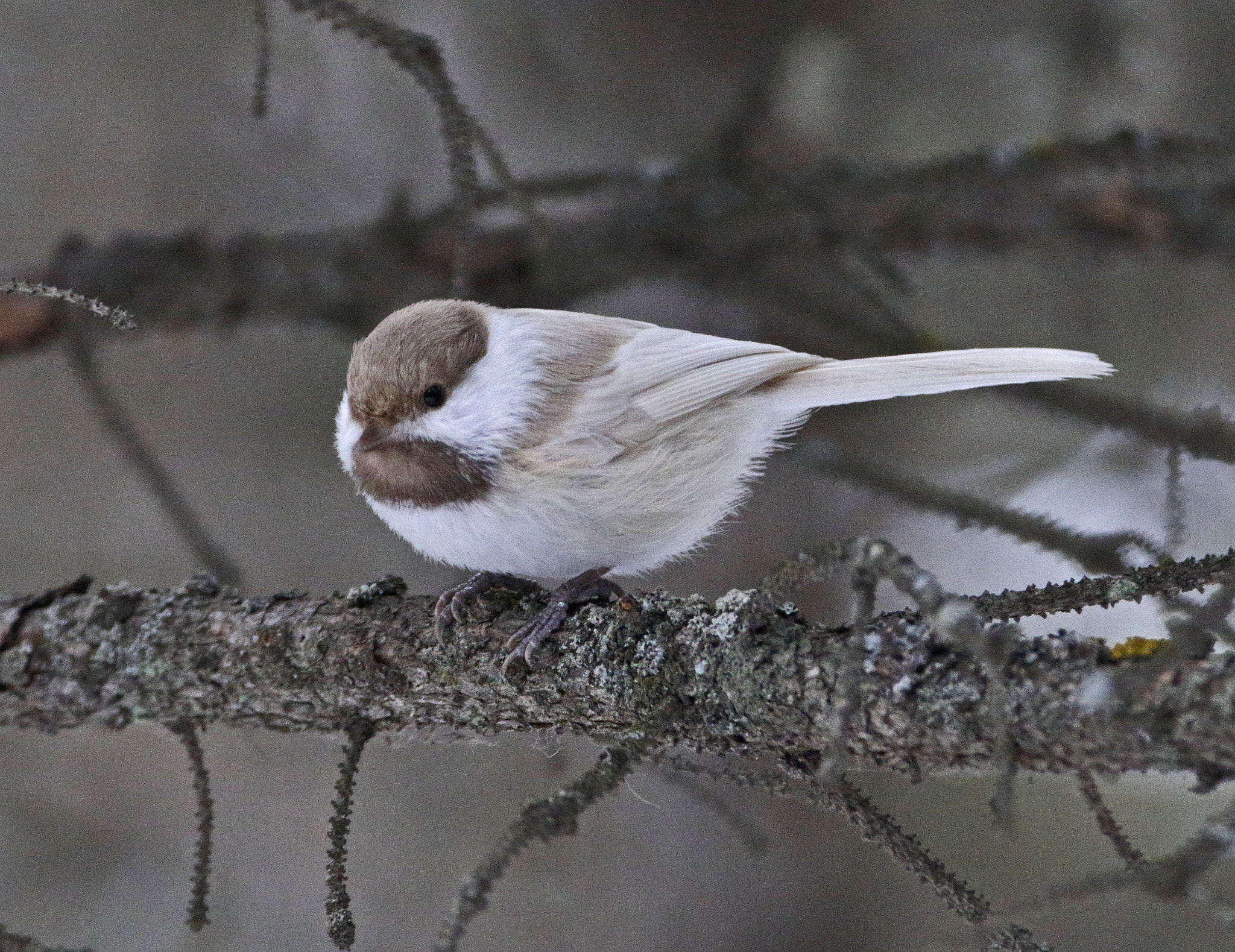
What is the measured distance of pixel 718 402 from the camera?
285 cm

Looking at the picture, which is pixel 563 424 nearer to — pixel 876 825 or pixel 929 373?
pixel 929 373

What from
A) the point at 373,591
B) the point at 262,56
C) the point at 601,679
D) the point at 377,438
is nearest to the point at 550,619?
the point at 601,679

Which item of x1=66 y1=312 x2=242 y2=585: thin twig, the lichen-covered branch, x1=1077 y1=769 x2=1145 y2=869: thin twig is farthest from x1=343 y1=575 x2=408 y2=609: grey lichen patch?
x1=1077 y1=769 x2=1145 y2=869: thin twig

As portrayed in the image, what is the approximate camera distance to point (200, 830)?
209cm

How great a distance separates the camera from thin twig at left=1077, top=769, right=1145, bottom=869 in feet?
5.45

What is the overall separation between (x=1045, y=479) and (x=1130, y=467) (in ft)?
1.20

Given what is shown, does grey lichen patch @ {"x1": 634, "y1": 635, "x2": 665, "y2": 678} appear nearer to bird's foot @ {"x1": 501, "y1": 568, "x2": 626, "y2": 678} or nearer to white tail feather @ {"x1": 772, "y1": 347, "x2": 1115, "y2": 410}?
bird's foot @ {"x1": 501, "y1": 568, "x2": 626, "y2": 678}

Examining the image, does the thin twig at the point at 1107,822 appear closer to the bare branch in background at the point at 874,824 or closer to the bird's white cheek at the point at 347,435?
the bare branch in background at the point at 874,824

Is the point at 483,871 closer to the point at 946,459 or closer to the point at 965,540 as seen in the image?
the point at 965,540

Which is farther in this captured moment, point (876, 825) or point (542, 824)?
point (876, 825)

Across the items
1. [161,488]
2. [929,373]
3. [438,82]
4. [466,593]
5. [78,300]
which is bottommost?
[161,488]

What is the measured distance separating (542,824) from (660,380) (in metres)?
1.41

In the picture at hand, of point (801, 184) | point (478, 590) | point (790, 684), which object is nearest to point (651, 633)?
point (790, 684)

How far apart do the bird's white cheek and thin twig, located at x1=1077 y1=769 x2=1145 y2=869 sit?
1.80 metres
